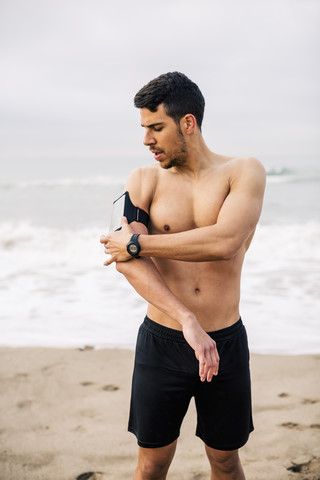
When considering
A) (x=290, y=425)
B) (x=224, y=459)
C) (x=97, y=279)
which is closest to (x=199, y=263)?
(x=224, y=459)

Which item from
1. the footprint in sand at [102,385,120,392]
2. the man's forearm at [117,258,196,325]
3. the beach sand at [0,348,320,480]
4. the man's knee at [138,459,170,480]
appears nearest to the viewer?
the man's forearm at [117,258,196,325]

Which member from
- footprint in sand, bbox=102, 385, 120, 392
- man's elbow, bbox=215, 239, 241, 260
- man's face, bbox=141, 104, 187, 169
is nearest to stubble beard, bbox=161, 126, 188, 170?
man's face, bbox=141, 104, 187, 169

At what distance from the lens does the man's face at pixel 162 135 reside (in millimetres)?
2168

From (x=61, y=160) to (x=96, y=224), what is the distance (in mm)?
24939

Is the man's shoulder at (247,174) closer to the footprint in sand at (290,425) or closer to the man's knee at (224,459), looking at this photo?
the man's knee at (224,459)

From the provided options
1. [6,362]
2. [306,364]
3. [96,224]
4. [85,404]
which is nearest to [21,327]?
[6,362]

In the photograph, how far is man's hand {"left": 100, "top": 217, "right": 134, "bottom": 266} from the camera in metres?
2.15

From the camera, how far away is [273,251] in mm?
11188

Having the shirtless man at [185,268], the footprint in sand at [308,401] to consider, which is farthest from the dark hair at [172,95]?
the footprint in sand at [308,401]

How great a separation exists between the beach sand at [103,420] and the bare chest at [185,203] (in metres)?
1.88

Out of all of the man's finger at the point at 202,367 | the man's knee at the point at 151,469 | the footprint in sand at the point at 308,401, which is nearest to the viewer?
the man's finger at the point at 202,367

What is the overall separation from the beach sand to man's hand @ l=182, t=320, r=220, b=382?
156cm

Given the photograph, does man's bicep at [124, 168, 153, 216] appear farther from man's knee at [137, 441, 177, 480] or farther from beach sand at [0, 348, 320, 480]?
beach sand at [0, 348, 320, 480]

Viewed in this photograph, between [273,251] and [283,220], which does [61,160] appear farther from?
[273,251]
